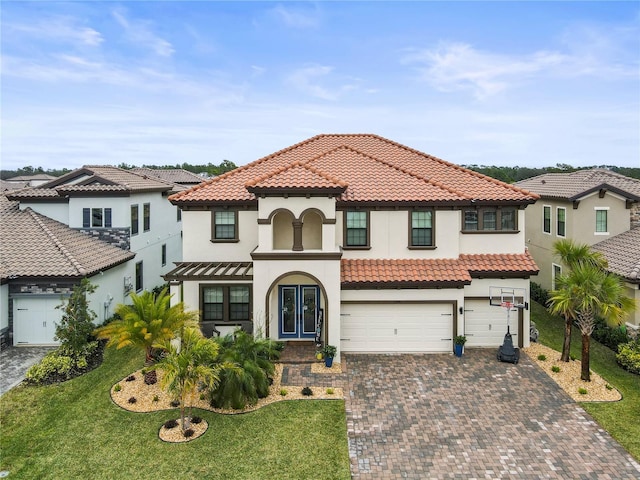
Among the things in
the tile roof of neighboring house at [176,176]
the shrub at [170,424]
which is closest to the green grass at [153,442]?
the shrub at [170,424]

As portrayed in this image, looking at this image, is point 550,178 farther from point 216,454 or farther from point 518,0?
point 216,454

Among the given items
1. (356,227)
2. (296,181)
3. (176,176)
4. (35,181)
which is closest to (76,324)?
(296,181)

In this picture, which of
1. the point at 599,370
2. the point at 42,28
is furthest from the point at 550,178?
the point at 42,28

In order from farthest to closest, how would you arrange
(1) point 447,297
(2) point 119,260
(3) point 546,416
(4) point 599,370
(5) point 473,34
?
(5) point 473,34 → (2) point 119,260 → (1) point 447,297 → (4) point 599,370 → (3) point 546,416

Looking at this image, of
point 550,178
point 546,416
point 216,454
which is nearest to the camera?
→ point 216,454

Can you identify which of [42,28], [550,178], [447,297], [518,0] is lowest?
[447,297]

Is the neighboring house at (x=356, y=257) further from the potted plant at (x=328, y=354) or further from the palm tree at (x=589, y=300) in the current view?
the palm tree at (x=589, y=300)

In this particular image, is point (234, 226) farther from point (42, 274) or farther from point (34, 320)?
point (34, 320)
